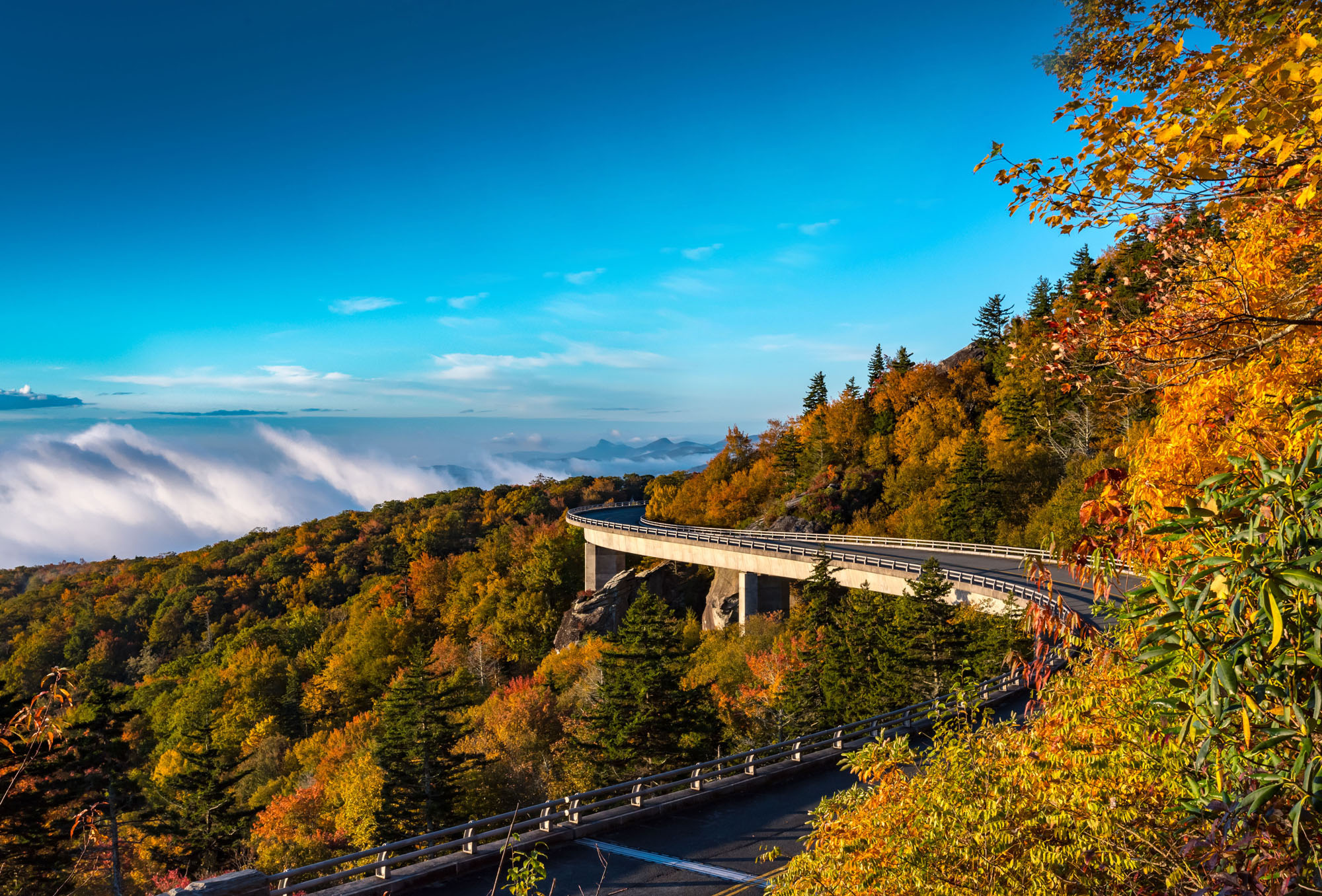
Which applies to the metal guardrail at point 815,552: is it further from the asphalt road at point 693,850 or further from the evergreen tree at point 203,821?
the evergreen tree at point 203,821

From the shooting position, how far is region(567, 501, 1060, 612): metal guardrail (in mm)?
33594

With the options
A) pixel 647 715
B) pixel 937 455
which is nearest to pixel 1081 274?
pixel 937 455

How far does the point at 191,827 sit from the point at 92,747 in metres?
7.22

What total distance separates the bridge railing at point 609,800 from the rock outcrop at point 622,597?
35355 mm

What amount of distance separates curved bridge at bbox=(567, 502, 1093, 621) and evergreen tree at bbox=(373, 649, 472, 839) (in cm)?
2176

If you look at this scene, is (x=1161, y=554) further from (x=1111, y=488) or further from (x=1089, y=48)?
(x=1089, y=48)

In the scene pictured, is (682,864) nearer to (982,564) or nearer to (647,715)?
(647,715)

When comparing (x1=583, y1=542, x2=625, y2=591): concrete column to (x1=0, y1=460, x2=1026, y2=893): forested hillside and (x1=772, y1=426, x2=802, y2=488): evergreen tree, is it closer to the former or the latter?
(x1=0, y1=460, x2=1026, y2=893): forested hillside

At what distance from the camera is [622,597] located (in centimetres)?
6231

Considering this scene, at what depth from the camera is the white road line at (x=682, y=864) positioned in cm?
1238

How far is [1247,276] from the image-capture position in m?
7.35

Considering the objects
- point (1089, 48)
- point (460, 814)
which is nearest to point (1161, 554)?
point (1089, 48)

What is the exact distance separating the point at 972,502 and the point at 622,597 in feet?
92.5

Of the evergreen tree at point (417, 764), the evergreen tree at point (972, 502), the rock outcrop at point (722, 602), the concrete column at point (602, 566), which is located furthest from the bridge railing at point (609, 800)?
the concrete column at point (602, 566)
